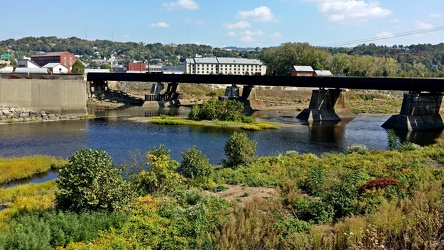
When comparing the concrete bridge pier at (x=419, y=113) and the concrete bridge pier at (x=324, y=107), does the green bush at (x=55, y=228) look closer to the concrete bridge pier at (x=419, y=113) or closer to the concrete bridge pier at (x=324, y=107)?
the concrete bridge pier at (x=419, y=113)

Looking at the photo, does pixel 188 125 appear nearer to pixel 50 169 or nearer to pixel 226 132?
pixel 226 132

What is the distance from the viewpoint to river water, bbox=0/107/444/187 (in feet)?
127

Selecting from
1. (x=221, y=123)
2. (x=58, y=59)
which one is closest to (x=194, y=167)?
(x=221, y=123)

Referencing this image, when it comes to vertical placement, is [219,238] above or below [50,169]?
above

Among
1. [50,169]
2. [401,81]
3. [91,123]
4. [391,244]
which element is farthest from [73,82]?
[391,244]

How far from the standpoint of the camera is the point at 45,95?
6334cm

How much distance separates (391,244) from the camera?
40.9 ft

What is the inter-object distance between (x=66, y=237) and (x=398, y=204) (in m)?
12.6

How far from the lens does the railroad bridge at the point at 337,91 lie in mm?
56688

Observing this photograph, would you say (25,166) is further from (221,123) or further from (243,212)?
(221,123)

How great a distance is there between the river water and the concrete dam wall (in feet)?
18.7

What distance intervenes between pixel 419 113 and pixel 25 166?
161 ft

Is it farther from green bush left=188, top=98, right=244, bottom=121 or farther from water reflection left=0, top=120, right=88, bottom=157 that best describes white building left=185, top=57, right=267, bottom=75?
water reflection left=0, top=120, right=88, bottom=157

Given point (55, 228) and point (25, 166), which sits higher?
point (55, 228)
